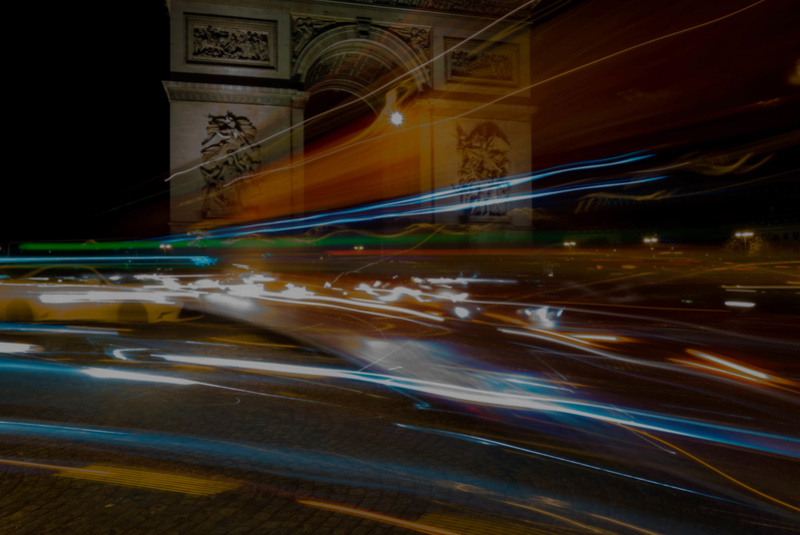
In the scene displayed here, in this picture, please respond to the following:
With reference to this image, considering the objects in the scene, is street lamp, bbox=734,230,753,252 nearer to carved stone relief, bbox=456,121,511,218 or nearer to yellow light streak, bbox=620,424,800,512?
carved stone relief, bbox=456,121,511,218

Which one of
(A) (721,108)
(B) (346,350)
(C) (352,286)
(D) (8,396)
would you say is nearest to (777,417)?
(B) (346,350)

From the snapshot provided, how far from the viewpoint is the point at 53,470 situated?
2.99 meters

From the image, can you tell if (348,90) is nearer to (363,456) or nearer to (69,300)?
(69,300)

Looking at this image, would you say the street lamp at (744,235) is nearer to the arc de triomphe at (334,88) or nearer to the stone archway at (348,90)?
the arc de triomphe at (334,88)

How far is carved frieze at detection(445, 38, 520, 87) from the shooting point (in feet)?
67.5

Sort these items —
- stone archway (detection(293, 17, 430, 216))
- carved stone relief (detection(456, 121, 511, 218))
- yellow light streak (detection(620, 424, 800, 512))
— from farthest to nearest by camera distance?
carved stone relief (detection(456, 121, 511, 218))
stone archway (detection(293, 17, 430, 216))
yellow light streak (detection(620, 424, 800, 512))

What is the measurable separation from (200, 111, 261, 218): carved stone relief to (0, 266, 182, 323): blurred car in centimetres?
878

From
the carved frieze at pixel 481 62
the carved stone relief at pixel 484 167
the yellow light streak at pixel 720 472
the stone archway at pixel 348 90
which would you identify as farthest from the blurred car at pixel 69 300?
the carved frieze at pixel 481 62

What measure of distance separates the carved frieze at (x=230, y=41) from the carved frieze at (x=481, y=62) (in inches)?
249

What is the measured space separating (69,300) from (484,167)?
49.1 ft

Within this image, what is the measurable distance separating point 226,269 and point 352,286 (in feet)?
10.4

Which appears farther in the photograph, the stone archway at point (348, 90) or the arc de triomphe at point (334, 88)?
the stone archway at point (348, 90)

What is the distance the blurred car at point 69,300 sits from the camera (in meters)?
9.62

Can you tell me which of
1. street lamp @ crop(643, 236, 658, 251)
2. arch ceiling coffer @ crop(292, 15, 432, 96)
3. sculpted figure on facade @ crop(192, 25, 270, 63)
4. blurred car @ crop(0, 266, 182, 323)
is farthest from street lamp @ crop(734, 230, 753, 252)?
blurred car @ crop(0, 266, 182, 323)
